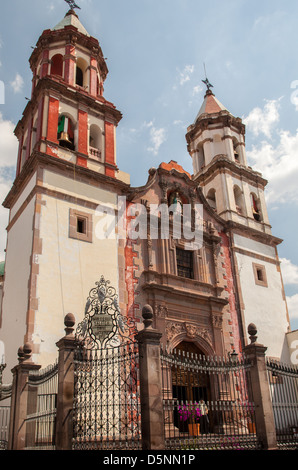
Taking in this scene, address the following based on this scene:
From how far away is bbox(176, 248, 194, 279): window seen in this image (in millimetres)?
18797

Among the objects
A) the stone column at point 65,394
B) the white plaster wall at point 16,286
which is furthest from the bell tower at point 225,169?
the stone column at point 65,394

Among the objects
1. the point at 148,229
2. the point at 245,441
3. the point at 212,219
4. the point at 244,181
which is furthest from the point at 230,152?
the point at 245,441

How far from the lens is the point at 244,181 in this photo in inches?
969

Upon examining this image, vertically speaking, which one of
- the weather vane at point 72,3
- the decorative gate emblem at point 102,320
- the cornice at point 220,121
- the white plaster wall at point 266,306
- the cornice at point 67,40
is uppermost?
the weather vane at point 72,3

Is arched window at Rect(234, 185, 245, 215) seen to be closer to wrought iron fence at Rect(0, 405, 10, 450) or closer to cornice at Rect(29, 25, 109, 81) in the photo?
cornice at Rect(29, 25, 109, 81)

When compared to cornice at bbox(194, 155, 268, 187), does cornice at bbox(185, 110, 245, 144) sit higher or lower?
higher

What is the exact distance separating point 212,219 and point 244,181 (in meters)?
4.57

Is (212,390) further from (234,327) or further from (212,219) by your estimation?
(212,219)

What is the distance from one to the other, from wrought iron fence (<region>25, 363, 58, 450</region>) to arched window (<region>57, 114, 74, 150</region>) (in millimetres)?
10089

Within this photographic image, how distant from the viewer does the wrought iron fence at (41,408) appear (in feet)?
31.5

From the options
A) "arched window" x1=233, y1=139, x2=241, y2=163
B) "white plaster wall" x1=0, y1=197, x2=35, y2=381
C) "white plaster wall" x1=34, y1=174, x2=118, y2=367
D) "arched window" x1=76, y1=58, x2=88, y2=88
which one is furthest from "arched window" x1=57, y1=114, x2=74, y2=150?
"arched window" x1=233, y1=139, x2=241, y2=163

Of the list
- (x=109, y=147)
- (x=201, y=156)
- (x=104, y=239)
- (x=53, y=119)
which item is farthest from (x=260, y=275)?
(x=53, y=119)

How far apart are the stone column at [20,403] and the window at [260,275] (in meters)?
13.2

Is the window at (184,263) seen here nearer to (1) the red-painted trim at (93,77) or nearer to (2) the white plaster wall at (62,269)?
(2) the white plaster wall at (62,269)
